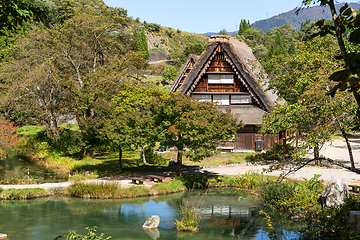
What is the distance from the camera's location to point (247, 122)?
2825cm

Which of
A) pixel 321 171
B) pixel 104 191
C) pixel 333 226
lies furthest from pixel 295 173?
pixel 104 191

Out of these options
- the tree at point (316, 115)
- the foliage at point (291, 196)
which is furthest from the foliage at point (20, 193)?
the tree at point (316, 115)

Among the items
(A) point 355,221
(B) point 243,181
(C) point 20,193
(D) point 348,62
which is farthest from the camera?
(B) point 243,181

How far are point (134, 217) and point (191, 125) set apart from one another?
6190 millimetres

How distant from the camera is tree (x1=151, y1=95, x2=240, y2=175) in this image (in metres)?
18.0

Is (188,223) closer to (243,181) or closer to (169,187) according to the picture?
(169,187)

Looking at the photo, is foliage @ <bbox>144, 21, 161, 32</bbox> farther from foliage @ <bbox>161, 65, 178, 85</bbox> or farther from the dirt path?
the dirt path

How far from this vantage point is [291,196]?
1402 centimetres

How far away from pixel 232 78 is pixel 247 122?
16.0 ft

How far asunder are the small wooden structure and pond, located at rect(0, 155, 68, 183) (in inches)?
546

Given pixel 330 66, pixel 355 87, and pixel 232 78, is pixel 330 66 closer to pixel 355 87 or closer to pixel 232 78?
pixel 355 87

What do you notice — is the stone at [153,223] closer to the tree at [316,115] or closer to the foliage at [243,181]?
the tree at [316,115]

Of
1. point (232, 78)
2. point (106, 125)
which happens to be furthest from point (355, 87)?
point (232, 78)

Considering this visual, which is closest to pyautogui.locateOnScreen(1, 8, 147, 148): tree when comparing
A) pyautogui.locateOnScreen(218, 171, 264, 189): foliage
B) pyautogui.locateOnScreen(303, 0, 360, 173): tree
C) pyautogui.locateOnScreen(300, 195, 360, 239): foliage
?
pyautogui.locateOnScreen(218, 171, 264, 189): foliage
